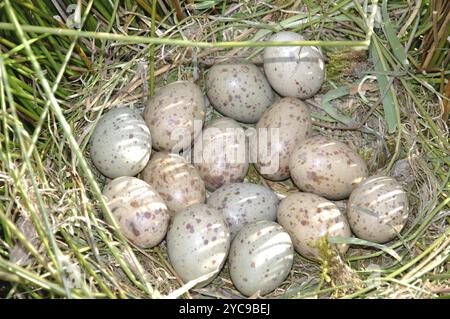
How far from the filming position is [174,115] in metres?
2.00

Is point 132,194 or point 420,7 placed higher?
point 420,7

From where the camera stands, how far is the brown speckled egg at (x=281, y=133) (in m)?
1.99

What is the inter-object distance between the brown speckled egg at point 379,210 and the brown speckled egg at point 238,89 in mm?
454

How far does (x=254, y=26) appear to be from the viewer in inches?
82.4

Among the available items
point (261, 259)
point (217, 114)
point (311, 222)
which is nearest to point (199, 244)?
point (261, 259)

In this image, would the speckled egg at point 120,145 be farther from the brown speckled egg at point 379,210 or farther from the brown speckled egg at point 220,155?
the brown speckled egg at point 379,210

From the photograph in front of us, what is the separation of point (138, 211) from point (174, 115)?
1.18 feet

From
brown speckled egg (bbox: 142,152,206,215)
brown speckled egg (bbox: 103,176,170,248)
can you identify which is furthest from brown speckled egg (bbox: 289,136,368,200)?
brown speckled egg (bbox: 103,176,170,248)

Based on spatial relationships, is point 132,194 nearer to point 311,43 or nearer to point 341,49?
point 311,43

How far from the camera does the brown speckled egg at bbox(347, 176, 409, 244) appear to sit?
182 cm

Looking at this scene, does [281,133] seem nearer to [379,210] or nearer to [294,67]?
[294,67]

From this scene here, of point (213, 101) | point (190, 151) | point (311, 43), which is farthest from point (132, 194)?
point (311, 43)
